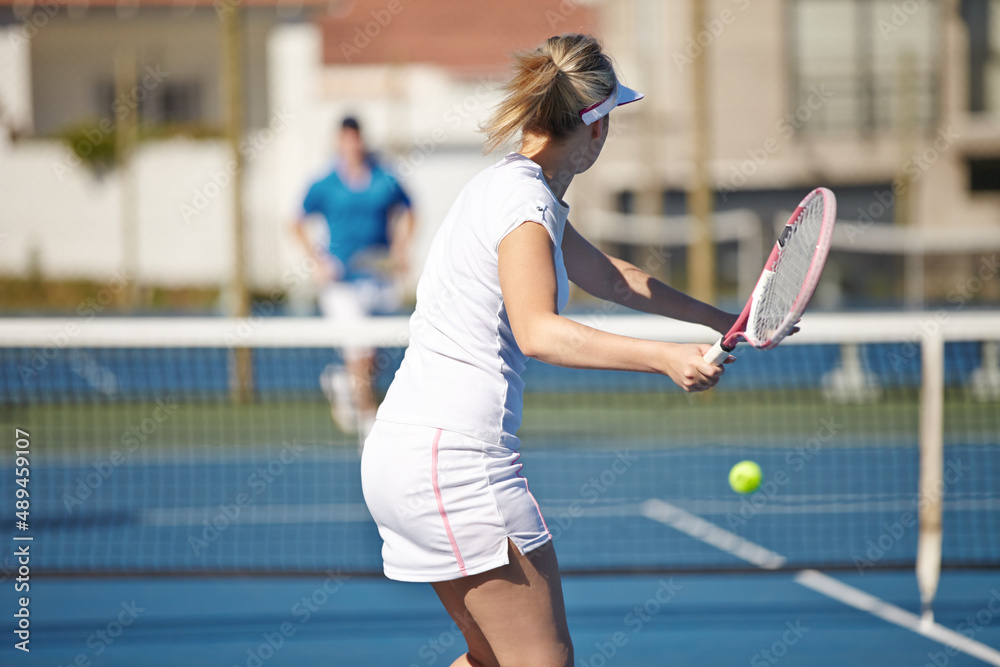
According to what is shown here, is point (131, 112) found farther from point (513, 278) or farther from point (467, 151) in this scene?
point (513, 278)

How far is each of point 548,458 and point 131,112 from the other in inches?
386

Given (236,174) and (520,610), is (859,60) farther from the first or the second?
(520,610)

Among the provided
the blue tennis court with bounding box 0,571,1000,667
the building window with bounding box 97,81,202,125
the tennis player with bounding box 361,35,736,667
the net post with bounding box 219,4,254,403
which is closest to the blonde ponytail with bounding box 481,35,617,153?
the tennis player with bounding box 361,35,736,667

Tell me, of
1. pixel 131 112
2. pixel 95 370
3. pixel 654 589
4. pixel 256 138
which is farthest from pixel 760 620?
pixel 256 138

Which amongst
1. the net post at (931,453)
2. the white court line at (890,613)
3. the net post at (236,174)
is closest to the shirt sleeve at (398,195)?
the net post at (236,174)

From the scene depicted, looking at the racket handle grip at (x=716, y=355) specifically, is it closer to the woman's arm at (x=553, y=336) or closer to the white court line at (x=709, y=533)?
the woman's arm at (x=553, y=336)

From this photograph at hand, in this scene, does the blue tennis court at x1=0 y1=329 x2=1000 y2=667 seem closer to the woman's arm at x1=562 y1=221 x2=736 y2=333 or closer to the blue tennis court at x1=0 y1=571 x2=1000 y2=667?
the blue tennis court at x1=0 y1=571 x2=1000 y2=667

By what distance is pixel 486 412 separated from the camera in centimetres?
203

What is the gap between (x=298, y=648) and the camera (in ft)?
12.0

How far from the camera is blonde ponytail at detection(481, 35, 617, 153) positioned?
2.03 m

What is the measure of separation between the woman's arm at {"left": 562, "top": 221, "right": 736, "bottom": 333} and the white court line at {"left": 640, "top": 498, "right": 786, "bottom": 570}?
2093mm

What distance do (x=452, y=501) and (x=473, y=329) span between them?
12.2 inches

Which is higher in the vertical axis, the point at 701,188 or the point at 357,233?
the point at 701,188

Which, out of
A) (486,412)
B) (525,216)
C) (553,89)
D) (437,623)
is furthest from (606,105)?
(437,623)
